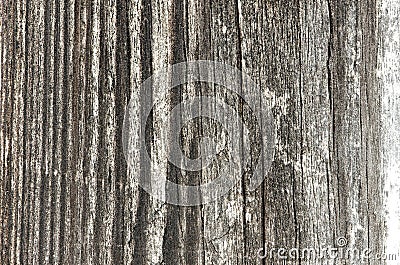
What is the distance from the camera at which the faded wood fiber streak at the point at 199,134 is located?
1359 millimetres

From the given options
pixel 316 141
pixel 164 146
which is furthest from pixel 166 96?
pixel 316 141

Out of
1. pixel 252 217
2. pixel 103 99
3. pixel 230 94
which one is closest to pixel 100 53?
pixel 103 99

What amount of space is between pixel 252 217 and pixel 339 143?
299 millimetres

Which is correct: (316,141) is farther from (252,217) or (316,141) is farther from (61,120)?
(61,120)

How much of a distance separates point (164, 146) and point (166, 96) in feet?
0.43

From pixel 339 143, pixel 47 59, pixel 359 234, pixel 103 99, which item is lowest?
pixel 359 234

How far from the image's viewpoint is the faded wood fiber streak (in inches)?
53.5

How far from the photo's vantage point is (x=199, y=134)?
1.37 meters

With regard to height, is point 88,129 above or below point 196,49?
below

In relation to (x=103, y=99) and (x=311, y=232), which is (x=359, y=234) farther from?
(x=103, y=99)

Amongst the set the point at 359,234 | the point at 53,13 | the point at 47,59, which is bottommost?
the point at 359,234

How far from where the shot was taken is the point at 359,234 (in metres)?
1.36

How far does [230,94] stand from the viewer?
1.37 metres

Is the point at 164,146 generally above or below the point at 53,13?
below
